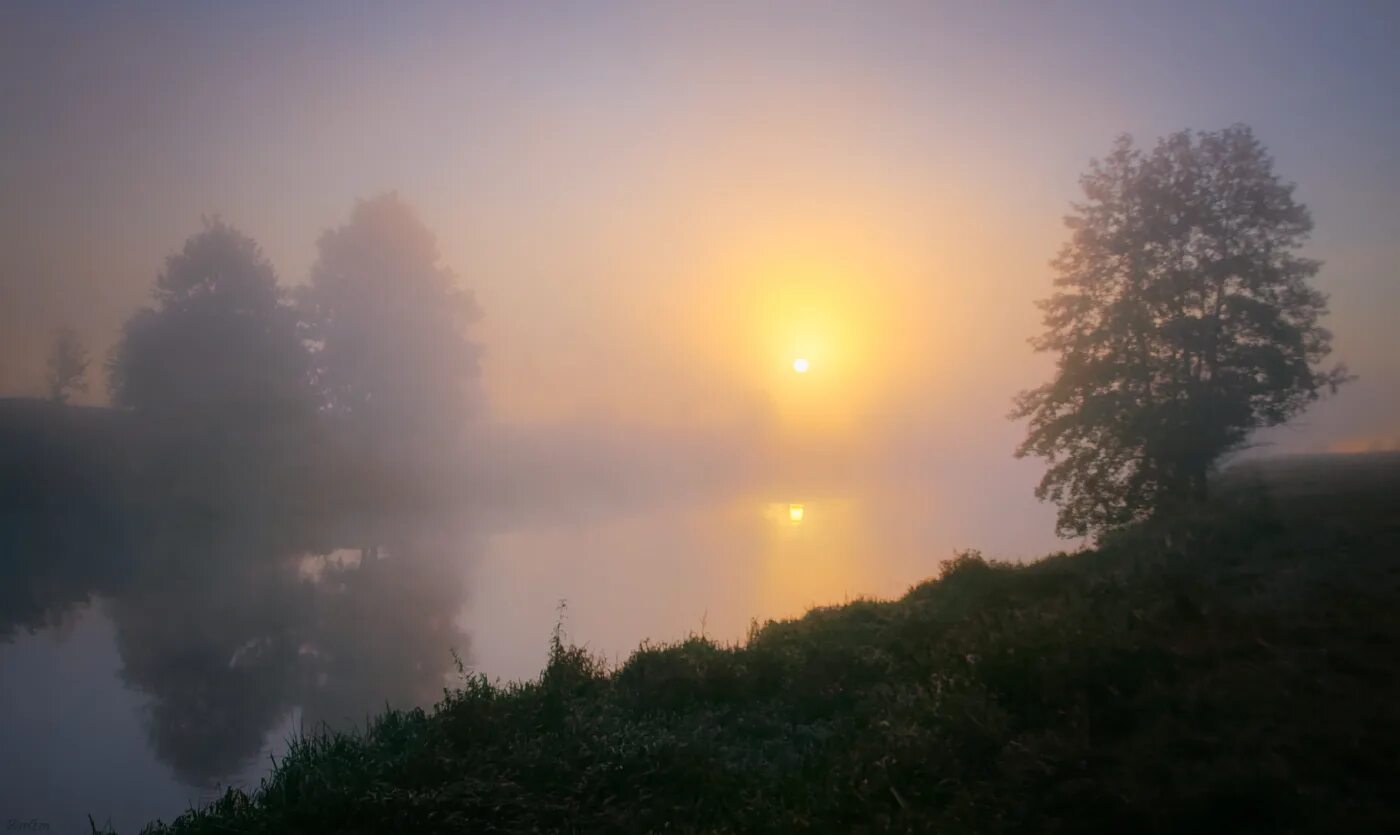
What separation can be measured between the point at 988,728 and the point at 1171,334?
1666 cm

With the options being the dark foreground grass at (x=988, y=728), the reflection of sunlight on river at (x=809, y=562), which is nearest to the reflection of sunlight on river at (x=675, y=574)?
the reflection of sunlight on river at (x=809, y=562)

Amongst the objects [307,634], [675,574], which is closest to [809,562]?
[675,574]

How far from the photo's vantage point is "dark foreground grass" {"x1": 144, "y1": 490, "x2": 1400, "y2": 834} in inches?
245

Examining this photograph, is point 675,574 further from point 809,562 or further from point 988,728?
point 988,728

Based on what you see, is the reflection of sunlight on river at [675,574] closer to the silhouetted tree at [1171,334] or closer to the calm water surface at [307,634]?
the calm water surface at [307,634]

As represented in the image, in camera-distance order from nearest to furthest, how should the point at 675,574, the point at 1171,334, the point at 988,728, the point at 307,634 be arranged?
1. the point at 988,728
2. the point at 1171,334
3. the point at 307,634
4. the point at 675,574

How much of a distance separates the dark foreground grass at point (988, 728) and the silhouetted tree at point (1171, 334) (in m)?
7.93

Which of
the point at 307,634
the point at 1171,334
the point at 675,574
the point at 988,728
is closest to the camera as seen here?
the point at 988,728

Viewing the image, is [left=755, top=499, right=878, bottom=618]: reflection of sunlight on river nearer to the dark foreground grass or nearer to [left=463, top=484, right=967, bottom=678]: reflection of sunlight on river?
[left=463, top=484, right=967, bottom=678]: reflection of sunlight on river

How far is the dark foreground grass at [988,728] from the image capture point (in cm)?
623

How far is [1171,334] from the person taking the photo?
805 inches

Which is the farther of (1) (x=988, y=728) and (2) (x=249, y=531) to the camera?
(2) (x=249, y=531)

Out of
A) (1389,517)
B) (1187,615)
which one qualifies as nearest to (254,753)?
(1187,615)

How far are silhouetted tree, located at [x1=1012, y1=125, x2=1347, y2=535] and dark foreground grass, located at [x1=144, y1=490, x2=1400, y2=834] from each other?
7925 mm
